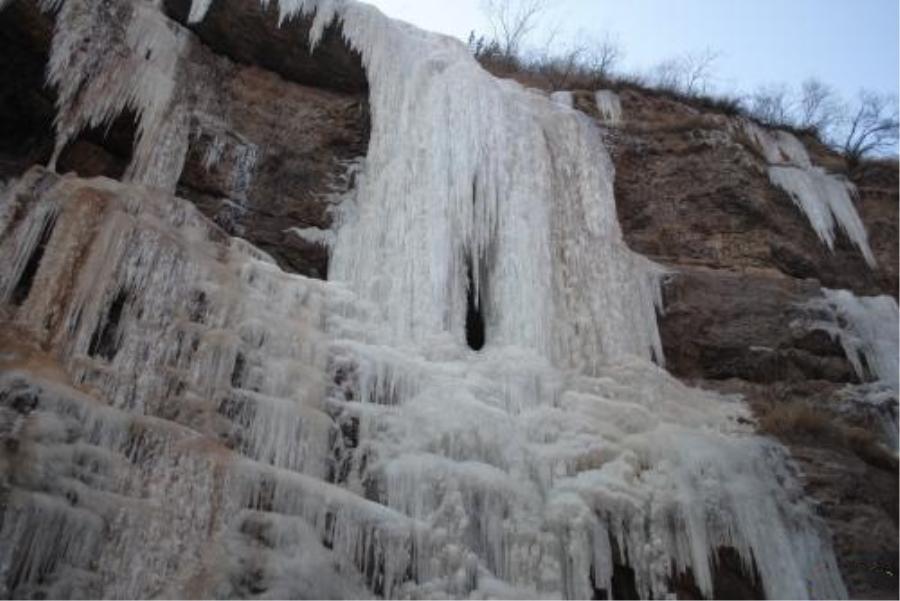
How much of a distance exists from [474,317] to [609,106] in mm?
5363

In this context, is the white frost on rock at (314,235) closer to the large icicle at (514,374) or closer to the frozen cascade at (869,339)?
the large icicle at (514,374)

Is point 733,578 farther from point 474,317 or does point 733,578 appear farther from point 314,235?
point 314,235

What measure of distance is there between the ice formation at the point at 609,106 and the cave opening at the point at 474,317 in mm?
4629

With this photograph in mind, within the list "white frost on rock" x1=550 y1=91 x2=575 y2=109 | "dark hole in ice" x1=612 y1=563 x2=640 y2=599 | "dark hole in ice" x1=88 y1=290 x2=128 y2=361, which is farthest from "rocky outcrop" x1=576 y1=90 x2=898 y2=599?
"dark hole in ice" x1=88 y1=290 x2=128 y2=361

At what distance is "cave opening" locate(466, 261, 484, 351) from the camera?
884 cm

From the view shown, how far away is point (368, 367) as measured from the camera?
24.3ft

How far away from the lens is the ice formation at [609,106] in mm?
12607

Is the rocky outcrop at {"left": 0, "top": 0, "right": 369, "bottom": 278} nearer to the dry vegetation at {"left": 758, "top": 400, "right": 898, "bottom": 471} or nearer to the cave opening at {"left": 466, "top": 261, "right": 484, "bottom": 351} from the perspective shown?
the cave opening at {"left": 466, "top": 261, "right": 484, "bottom": 351}

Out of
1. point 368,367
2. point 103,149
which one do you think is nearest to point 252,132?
point 103,149

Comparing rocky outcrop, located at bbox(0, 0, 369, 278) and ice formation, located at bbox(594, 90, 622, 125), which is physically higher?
ice formation, located at bbox(594, 90, 622, 125)

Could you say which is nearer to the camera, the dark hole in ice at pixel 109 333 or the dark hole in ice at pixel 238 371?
the dark hole in ice at pixel 109 333

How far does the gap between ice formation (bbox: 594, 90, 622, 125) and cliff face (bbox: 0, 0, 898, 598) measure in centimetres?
57

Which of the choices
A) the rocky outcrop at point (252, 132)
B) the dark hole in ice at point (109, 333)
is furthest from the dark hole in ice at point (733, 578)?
the rocky outcrop at point (252, 132)

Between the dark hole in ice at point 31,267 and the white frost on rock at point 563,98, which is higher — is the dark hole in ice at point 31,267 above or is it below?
below
